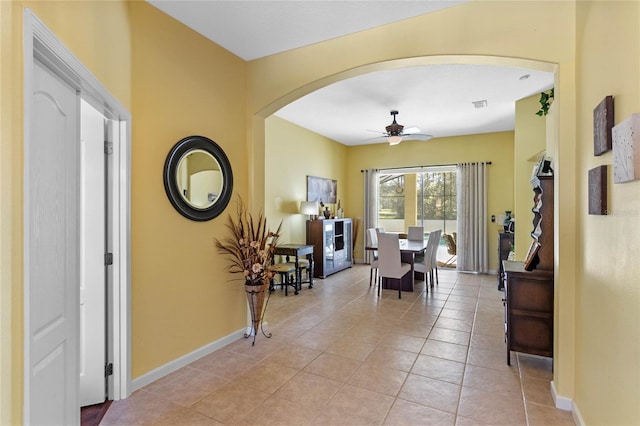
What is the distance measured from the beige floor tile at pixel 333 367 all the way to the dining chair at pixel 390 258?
2278 mm

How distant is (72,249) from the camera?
1.66 meters

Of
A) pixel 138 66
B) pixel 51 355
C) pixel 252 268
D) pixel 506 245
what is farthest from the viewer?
pixel 506 245

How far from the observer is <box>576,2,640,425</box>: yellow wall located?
1391 millimetres

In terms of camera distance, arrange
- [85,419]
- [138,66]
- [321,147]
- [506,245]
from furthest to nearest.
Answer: [321,147], [506,245], [138,66], [85,419]

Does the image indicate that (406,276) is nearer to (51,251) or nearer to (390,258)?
(390,258)

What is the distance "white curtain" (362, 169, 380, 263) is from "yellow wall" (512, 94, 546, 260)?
3.65m

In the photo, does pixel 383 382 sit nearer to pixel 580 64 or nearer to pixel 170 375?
pixel 170 375

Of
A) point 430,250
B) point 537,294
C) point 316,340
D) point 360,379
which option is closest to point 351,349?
point 316,340

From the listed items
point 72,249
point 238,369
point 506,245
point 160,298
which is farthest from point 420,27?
point 506,245

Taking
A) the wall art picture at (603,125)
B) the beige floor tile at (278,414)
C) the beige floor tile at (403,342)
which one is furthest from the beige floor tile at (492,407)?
the wall art picture at (603,125)

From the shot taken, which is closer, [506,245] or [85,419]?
[85,419]

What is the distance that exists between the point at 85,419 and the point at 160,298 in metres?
0.89

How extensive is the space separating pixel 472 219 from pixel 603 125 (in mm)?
5868

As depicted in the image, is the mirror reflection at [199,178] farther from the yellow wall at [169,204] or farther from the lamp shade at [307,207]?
the lamp shade at [307,207]
